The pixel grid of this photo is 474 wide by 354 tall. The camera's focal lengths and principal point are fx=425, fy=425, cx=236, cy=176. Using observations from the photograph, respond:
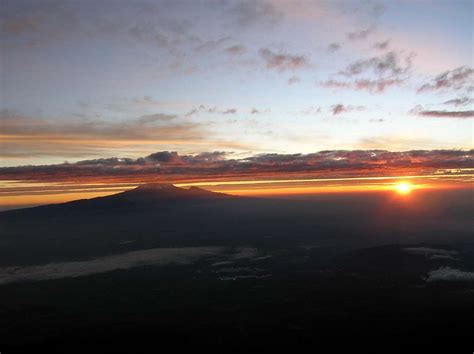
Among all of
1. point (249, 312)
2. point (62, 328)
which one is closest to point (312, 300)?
point (249, 312)

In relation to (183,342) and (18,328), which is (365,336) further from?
(18,328)

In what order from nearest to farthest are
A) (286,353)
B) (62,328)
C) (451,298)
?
(286,353)
(62,328)
(451,298)

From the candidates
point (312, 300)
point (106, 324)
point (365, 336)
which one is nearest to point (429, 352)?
point (365, 336)

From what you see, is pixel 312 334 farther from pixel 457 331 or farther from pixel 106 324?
pixel 106 324

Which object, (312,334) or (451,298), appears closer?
(312,334)

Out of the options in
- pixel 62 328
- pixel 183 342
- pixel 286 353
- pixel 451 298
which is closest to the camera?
pixel 286 353

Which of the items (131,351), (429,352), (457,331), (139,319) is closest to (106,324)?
(139,319)

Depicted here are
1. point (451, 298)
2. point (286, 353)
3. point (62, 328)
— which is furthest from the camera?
point (451, 298)

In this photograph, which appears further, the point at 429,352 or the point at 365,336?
the point at 365,336

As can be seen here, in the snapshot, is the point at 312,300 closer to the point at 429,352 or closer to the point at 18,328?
the point at 429,352
